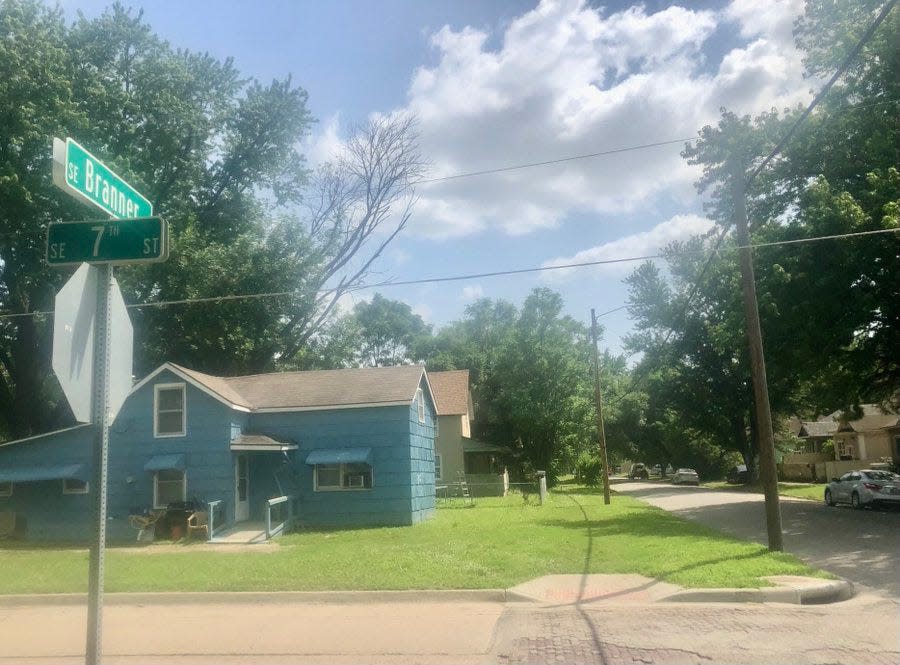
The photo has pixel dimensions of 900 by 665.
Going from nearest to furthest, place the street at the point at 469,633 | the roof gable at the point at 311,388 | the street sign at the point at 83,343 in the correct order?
the street sign at the point at 83,343, the street at the point at 469,633, the roof gable at the point at 311,388

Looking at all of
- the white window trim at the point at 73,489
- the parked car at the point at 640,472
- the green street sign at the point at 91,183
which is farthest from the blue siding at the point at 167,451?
the parked car at the point at 640,472

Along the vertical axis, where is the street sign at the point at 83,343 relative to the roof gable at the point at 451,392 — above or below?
below

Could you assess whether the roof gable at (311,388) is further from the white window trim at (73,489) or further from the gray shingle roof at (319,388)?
the white window trim at (73,489)

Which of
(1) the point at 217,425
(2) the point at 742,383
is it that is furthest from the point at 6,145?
(2) the point at 742,383

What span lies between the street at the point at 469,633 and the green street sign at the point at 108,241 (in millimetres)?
5161

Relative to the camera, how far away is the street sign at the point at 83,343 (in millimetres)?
4219

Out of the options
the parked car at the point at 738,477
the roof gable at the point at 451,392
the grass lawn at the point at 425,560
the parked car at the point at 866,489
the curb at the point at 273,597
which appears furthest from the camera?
the parked car at the point at 738,477

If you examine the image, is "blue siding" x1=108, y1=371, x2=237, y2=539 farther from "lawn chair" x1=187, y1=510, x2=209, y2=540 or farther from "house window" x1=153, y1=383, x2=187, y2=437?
"lawn chair" x1=187, y1=510, x2=209, y2=540

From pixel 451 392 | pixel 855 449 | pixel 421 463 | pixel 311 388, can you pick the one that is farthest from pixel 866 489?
pixel 855 449

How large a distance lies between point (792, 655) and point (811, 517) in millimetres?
17940

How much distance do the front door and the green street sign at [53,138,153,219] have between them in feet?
57.1

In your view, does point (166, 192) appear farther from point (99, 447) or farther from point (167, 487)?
point (99, 447)

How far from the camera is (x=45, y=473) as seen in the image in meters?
21.8

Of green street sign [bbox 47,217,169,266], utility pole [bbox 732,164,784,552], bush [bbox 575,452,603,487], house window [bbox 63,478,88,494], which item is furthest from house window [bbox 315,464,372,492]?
bush [bbox 575,452,603,487]
